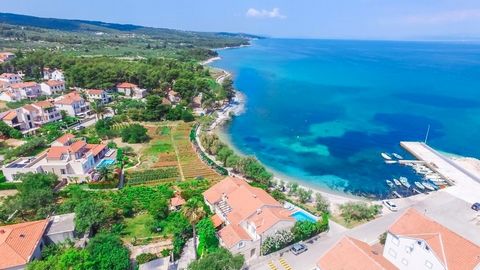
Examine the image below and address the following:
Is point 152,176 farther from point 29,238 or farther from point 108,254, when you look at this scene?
point 108,254

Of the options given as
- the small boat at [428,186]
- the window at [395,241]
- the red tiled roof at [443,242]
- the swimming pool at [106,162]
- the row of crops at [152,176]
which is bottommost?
the row of crops at [152,176]

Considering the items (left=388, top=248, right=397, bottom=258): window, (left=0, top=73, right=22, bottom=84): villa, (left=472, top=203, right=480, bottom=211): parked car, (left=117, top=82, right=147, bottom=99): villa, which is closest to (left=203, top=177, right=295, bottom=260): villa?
(left=388, top=248, right=397, bottom=258): window

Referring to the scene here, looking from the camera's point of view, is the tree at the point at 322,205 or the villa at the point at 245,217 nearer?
the villa at the point at 245,217

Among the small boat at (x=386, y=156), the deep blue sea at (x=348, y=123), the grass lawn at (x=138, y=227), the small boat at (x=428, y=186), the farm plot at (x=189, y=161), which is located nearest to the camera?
the grass lawn at (x=138, y=227)

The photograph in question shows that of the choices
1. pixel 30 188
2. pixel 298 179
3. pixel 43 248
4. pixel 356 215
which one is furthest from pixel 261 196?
pixel 30 188

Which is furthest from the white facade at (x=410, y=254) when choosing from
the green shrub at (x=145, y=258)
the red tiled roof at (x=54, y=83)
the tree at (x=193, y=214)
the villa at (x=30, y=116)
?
the red tiled roof at (x=54, y=83)

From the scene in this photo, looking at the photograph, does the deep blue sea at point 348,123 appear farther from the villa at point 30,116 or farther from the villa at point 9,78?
the villa at point 9,78
